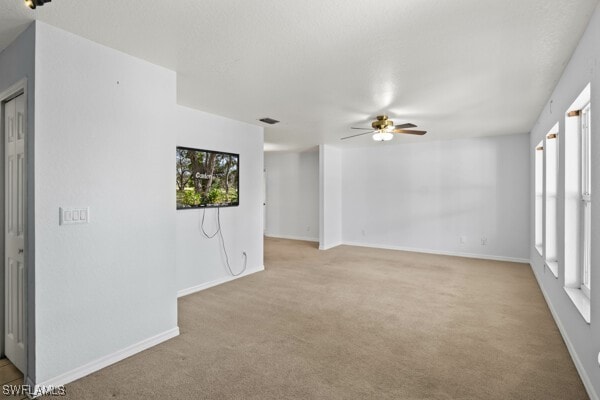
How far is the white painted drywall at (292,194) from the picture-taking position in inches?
335

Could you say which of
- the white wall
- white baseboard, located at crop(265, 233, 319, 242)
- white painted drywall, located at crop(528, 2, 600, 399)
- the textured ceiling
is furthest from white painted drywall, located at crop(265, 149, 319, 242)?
the white wall

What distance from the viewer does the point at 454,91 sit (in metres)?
3.44

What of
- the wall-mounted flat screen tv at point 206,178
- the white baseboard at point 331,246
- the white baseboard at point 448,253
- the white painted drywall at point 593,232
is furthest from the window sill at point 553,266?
the white baseboard at point 331,246

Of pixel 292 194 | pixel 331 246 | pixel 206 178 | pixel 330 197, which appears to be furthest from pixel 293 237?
pixel 206 178

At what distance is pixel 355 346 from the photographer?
2764mm

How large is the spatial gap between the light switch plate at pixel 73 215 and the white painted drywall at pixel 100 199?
0.03m

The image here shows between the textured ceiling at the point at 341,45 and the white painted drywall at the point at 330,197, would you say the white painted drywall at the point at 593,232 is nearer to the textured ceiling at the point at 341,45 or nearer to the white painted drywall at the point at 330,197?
the textured ceiling at the point at 341,45

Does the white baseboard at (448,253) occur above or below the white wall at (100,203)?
below

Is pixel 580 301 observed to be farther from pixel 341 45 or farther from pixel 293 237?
pixel 293 237

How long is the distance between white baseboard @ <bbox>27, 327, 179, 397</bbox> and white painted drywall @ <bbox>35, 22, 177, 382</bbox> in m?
0.03

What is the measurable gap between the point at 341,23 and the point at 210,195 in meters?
2.97

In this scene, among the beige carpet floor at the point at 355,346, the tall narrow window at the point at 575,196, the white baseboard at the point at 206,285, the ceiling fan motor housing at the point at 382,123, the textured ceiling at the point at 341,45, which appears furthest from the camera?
the ceiling fan motor housing at the point at 382,123

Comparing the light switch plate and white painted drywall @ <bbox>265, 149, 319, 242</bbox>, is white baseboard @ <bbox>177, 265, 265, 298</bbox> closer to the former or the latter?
the light switch plate

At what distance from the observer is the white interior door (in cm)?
231
